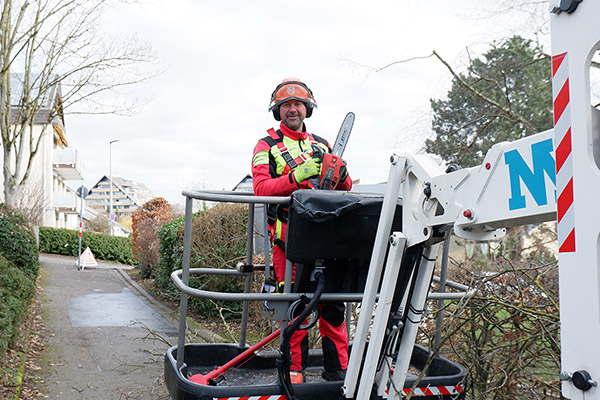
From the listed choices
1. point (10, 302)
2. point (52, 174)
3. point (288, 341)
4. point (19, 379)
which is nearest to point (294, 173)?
point (288, 341)

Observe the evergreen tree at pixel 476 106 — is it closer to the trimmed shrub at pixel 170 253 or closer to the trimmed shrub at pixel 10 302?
the trimmed shrub at pixel 170 253

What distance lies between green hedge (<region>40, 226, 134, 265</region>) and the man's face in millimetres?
24923

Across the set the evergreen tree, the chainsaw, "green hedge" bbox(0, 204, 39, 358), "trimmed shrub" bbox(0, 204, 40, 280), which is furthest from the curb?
the evergreen tree

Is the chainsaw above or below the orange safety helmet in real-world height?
below

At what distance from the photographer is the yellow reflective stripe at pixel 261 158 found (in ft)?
12.0

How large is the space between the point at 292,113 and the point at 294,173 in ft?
2.43

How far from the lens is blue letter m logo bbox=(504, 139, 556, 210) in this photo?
1.70 m

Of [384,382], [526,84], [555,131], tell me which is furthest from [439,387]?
[526,84]

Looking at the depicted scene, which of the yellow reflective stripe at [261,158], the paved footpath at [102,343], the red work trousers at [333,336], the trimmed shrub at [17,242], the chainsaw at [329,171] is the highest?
the yellow reflective stripe at [261,158]

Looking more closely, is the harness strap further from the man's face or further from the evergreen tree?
Answer: the evergreen tree

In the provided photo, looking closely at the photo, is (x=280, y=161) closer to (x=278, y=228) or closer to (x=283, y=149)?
(x=283, y=149)

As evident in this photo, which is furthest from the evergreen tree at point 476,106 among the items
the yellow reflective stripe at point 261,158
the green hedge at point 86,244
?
the green hedge at point 86,244

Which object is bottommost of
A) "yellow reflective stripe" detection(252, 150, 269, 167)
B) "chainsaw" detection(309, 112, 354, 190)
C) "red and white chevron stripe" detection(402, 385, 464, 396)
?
"red and white chevron stripe" detection(402, 385, 464, 396)

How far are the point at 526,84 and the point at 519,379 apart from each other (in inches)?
669
